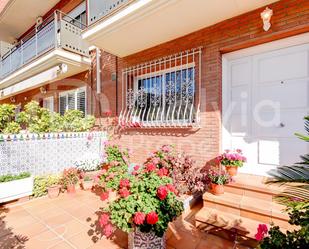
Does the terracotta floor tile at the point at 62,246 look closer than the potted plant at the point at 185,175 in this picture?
Yes

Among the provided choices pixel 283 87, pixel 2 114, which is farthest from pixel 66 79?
pixel 283 87

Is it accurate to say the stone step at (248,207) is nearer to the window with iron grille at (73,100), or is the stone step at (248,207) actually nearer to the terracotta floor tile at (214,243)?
the terracotta floor tile at (214,243)

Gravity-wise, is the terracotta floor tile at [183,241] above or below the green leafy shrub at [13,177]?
below

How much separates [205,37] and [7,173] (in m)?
6.10

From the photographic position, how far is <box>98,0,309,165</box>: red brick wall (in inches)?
148

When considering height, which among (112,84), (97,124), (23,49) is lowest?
(97,124)

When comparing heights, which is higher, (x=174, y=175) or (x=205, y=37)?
(x=205, y=37)

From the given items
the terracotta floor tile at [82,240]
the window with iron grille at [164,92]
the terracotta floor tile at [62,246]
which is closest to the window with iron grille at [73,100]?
the window with iron grille at [164,92]

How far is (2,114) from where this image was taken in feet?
19.5

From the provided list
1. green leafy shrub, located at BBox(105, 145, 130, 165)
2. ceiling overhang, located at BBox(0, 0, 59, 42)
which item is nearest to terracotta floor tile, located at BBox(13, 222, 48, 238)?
green leafy shrub, located at BBox(105, 145, 130, 165)

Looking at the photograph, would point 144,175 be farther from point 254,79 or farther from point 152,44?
point 152,44

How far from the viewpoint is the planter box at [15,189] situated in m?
4.49

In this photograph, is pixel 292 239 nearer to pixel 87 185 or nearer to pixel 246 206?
pixel 246 206

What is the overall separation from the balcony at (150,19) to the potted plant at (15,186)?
161 inches
